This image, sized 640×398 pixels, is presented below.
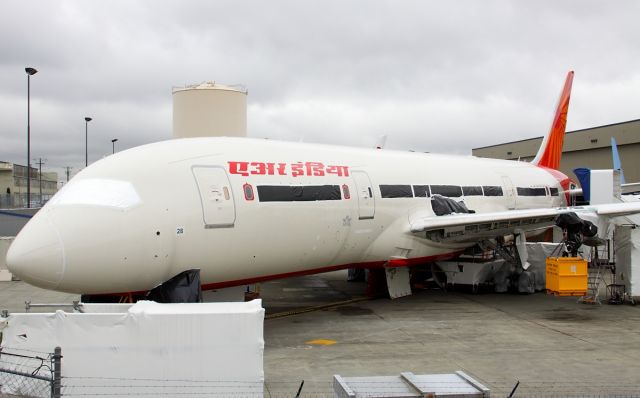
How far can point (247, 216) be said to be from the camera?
12680 mm

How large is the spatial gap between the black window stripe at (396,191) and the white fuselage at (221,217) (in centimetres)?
4

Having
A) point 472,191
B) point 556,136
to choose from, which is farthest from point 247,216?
point 556,136

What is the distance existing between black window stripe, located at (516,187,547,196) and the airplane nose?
1694cm

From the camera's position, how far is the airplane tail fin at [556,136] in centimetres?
2672

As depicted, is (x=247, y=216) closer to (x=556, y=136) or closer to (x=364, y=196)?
(x=364, y=196)

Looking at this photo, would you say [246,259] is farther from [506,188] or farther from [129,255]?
[506,188]

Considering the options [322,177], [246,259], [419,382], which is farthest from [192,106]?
[419,382]

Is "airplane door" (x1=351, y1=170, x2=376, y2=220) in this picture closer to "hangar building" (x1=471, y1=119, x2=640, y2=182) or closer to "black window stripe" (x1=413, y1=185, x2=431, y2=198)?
"black window stripe" (x1=413, y1=185, x2=431, y2=198)

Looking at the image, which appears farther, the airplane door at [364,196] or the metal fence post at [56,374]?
the airplane door at [364,196]

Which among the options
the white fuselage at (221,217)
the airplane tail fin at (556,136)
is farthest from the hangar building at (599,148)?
the white fuselage at (221,217)

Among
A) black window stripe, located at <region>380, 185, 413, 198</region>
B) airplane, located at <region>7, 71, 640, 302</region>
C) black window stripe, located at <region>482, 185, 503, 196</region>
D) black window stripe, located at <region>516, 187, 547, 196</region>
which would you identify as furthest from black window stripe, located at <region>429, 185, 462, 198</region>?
black window stripe, located at <region>516, 187, 547, 196</region>

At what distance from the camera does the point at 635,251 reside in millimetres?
18016

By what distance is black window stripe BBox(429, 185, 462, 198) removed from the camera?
60.5ft

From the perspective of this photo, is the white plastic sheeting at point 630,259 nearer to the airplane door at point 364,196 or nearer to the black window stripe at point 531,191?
the black window stripe at point 531,191
